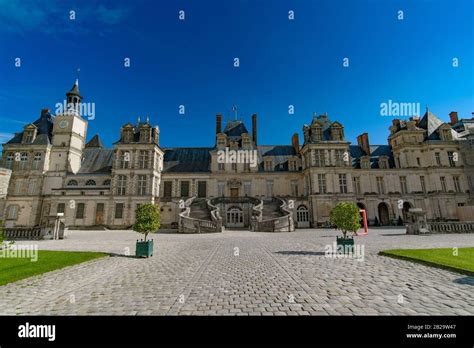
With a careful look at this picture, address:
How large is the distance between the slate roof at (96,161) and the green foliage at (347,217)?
114 ft

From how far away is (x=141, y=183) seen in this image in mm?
32812

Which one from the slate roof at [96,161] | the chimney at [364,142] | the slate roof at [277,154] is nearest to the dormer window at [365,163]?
the chimney at [364,142]

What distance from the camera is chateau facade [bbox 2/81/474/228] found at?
32.3m

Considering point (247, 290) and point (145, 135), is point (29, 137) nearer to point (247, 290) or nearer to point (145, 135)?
point (145, 135)

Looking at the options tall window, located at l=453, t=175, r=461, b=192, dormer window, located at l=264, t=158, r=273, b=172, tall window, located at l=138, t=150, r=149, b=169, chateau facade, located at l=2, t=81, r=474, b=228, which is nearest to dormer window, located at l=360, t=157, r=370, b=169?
chateau facade, located at l=2, t=81, r=474, b=228

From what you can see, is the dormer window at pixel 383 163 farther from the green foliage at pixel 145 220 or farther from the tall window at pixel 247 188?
the green foliage at pixel 145 220

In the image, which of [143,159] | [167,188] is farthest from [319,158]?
[143,159]

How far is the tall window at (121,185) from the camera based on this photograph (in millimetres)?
32594

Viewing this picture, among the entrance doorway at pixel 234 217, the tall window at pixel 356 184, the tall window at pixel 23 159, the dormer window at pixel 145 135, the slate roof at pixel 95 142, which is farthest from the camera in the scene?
the slate roof at pixel 95 142

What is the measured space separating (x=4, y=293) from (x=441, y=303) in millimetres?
9150

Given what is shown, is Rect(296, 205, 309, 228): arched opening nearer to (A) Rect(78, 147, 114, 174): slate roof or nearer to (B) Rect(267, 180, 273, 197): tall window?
(B) Rect(267, 180, 273, 197): tall window

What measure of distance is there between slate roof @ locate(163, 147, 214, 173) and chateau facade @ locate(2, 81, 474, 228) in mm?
329
